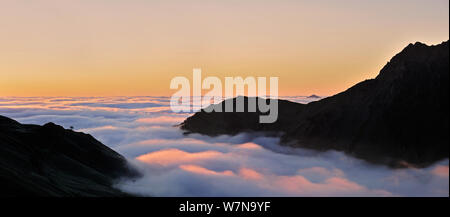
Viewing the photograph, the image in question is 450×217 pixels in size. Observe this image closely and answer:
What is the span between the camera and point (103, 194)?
11556cm

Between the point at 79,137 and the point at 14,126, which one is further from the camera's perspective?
the point at 79,137

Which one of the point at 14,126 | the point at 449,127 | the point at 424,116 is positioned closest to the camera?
the point at 14,126

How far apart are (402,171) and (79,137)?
6240 inches

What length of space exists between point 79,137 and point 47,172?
56.3m

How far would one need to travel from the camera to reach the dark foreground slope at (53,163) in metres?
88.9

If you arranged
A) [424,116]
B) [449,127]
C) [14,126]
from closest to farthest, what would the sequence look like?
[14,126] < [449,127] < [424,116]

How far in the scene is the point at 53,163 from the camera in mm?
135750

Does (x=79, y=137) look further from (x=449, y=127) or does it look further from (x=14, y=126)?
(x=449, y=127)

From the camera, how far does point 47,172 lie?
11806cm

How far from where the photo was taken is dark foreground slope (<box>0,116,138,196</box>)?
3499 inches
